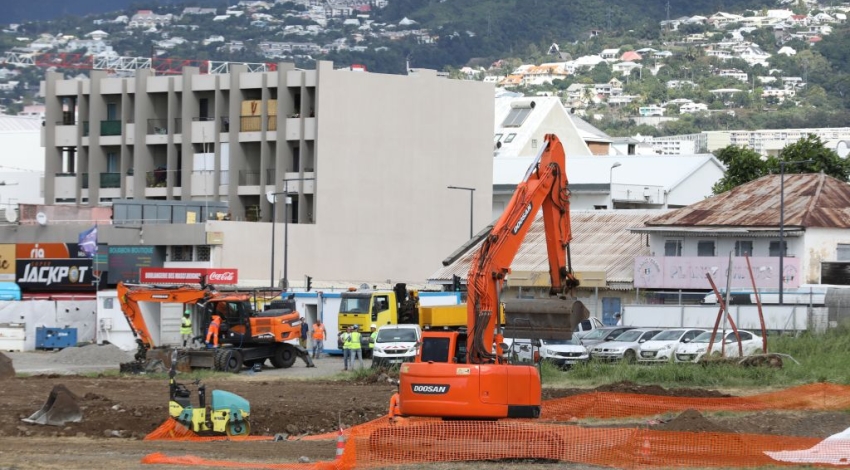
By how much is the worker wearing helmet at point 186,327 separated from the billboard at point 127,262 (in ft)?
78.7

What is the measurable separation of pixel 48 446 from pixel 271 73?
56.4 metres

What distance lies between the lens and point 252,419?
31.8 m

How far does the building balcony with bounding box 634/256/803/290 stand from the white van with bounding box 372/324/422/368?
1963cm

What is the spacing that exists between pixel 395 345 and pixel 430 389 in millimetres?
21210

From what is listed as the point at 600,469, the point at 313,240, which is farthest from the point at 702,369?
the point at 313,240

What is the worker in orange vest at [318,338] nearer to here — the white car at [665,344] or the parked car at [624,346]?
the parked car at [624,346]

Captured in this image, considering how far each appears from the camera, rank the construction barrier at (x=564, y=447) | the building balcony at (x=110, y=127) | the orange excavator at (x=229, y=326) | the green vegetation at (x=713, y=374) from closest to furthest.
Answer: the construction barrier at (x=564, y=447) → the green vegetation at (x=713, y=374) → the orange excavator at (x=229, y=326) → the building balcony at (x=110, y=127)

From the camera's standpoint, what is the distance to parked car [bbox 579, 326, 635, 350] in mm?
48844

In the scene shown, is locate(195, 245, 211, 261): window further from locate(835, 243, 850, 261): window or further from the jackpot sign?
locate(835, 243, 850, 261): window

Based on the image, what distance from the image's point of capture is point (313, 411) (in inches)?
1324

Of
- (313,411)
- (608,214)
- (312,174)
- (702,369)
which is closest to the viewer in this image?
(313,411)

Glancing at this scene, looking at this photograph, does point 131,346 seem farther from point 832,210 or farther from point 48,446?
point 48,446

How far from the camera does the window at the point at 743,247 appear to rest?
6494cm

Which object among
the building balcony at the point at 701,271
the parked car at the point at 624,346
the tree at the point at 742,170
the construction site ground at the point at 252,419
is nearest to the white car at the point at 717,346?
the parked car at the point at 624,346
